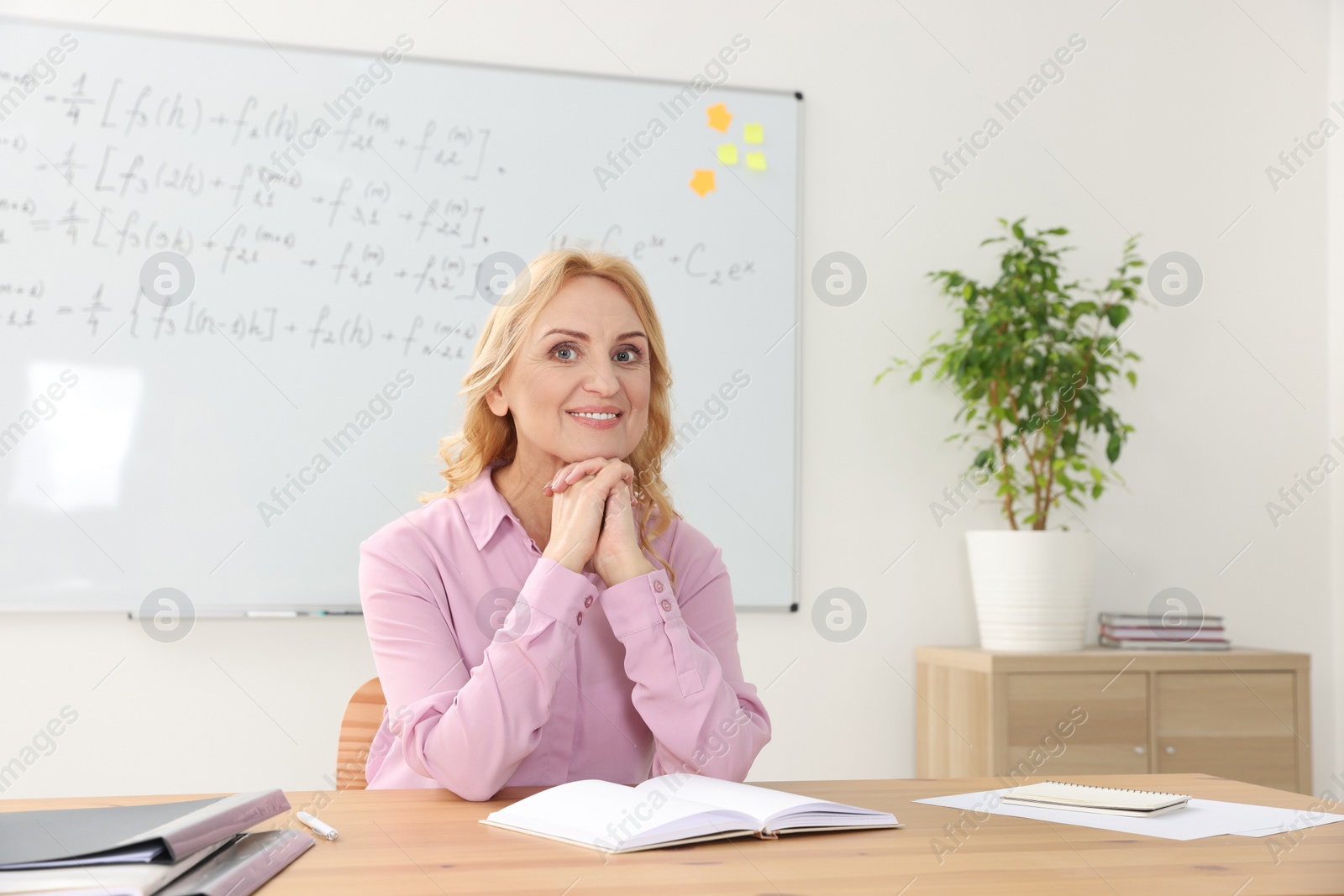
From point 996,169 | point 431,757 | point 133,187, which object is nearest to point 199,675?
point 133,187

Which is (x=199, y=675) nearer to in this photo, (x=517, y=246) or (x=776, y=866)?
(x=517, y=246)

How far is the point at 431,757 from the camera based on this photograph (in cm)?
128

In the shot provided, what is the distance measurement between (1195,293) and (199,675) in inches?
111

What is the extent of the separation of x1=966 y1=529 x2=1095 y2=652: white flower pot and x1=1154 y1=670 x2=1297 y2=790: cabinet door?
0.26 meters

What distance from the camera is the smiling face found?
1623 millimetres

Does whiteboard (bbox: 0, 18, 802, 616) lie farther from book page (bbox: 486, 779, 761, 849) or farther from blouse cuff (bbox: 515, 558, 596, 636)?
book page (bbox: 486, 779, 761, 849)

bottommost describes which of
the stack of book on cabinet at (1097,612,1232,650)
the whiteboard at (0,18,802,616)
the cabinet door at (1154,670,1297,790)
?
the cabinet door at (1154,670,1297,790)

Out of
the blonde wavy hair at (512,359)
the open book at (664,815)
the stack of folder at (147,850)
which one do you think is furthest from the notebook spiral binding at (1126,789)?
the stack of folder at (147,850)

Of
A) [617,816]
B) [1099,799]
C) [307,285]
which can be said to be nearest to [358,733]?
[617,816]

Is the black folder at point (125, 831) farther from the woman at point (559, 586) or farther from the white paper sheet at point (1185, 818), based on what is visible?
the white paper sheet at point (1185, 818)

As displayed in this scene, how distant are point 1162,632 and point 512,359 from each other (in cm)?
196

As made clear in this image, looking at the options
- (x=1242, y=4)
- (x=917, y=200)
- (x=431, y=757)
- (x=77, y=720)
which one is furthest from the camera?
(x=1242, y=4)

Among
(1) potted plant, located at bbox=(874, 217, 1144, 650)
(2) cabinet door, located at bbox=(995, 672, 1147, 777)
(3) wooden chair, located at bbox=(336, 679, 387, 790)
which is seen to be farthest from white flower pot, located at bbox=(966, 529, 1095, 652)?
(3) wooden chair, located at bbox=(336, 679, 387, 790)

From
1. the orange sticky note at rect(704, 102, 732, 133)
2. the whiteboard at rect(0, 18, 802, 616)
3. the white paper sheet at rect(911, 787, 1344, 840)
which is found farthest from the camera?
the orange sticky note at rect(704, 102, 732, 133)
